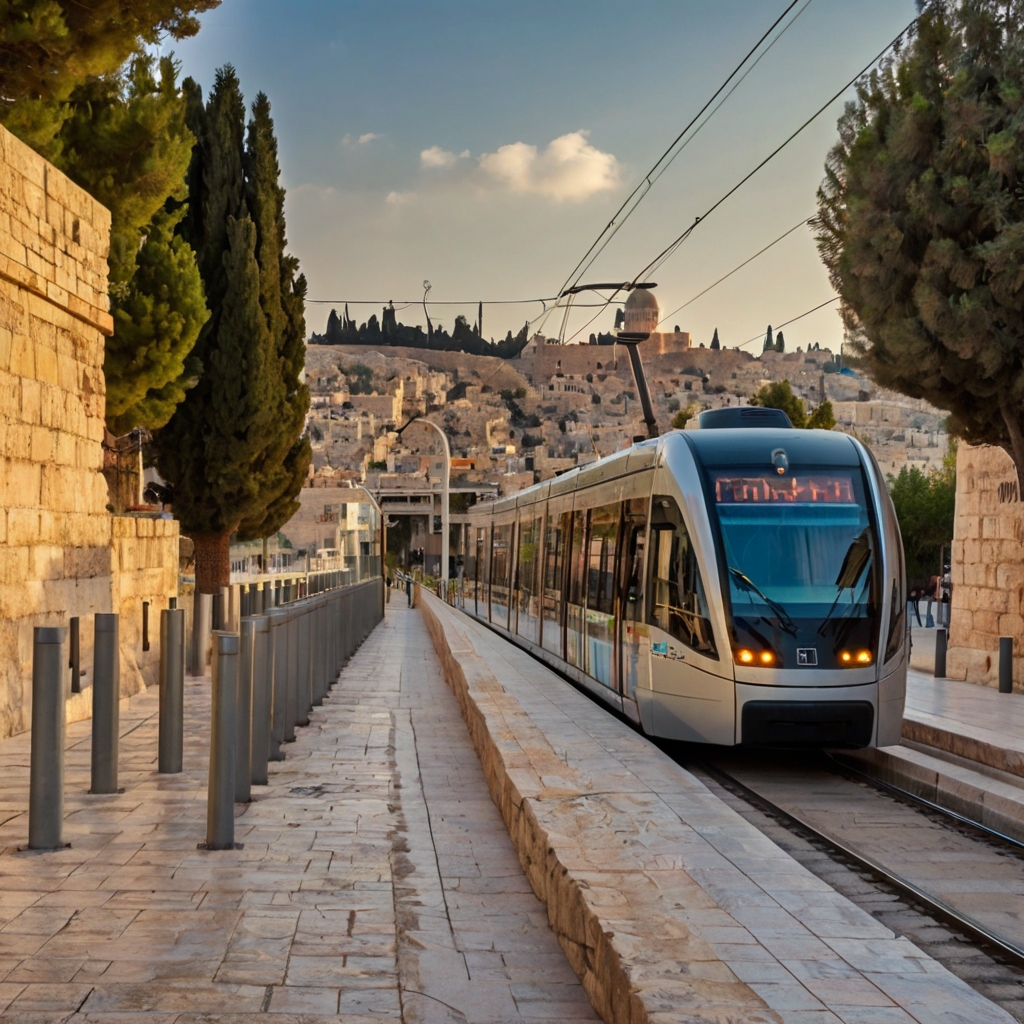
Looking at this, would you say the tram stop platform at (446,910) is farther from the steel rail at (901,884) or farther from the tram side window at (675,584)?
the tram side window at (675,584)

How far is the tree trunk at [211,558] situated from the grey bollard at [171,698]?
17.0m

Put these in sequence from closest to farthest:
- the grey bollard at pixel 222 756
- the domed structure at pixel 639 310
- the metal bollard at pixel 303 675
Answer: the grey bollard at pixel 222 756 < the metal bollard at pixel 303 675 < the domed structure at pixel 639 310

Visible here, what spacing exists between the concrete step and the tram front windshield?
0.95m

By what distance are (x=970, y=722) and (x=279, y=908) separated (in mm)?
8121

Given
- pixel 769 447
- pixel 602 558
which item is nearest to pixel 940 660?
pixel 602 558

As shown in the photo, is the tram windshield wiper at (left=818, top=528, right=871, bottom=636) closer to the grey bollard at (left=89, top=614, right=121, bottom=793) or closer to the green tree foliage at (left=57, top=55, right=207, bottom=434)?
the grey bollard at (left=89, top=614, right=121, bottom=793)

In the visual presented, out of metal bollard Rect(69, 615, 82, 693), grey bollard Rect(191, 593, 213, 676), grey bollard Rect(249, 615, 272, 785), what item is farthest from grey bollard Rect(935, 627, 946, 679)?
grey bollard Rect(249, 615, 272, 785)

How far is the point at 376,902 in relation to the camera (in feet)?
16.2

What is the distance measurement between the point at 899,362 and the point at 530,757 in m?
8.14

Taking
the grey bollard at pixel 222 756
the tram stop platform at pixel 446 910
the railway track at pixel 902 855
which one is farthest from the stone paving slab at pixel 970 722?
the grey bollard at pixel 222 756

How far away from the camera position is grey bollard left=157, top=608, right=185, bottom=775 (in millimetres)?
7246

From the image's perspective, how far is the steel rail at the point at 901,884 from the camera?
5203mm

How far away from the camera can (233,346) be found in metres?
22.7

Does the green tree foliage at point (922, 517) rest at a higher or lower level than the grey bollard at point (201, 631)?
higher
